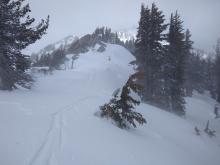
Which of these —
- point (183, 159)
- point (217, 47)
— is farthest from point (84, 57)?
point (183, 159)

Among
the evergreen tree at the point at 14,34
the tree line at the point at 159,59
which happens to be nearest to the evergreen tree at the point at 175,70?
the tree line at the point at 159,59

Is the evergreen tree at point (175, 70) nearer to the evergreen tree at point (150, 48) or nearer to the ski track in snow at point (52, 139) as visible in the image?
the evergreen tree at point (150, 48)

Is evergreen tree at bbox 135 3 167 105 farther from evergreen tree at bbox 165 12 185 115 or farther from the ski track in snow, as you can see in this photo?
the ski track in snow

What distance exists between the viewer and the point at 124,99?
14984mm

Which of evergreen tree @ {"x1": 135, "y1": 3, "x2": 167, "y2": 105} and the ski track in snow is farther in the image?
evergreen tree @ {"x1": 135, "y1": 3, "x2": 167, "y2": 105}

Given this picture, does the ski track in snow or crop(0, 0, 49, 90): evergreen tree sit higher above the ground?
crop(0, 0, 49, 90): evergreen tree

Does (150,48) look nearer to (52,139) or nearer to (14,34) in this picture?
(14,34)

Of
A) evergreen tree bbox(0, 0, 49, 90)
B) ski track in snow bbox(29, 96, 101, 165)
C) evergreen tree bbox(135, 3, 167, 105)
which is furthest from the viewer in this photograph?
evergreen tree bbox(135, 3, 167, 105)

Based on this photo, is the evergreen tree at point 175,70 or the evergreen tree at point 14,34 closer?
the evergreen tree at point 14,34

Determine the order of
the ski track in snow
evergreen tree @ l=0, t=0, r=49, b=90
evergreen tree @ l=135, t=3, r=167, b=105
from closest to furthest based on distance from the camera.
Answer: the ski track in snow → evergreen tree @ l=0, t=0, r=49, b=90 → evergreen tree @ l=135, t=3, r=167, b=105

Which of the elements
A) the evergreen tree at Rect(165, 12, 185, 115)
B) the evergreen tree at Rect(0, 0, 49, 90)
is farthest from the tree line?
the evergreen tree at Rect(0, 0, 49, 90)

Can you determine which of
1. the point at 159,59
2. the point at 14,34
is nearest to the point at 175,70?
the point at 159,59

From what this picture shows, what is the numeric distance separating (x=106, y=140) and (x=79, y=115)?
4364 millimetres

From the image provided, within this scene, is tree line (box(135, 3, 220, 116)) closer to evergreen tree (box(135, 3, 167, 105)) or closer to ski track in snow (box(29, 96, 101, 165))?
evergreen tree (box(135, 3, 167, 105))
